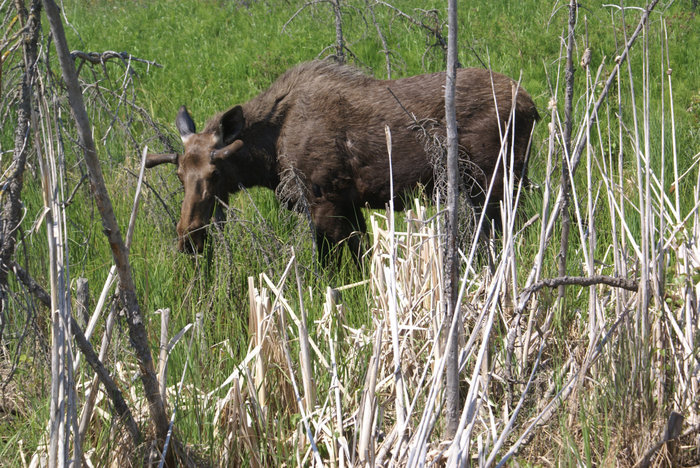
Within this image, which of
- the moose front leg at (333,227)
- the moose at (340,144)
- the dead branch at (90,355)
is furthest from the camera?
the moose front leg at (333,227)

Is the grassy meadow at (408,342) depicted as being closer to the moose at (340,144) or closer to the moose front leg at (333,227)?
the moose front leg at (333,227)

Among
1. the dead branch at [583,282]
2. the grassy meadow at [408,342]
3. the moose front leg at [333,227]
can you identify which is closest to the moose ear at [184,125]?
the grassy meadow at [408,342]

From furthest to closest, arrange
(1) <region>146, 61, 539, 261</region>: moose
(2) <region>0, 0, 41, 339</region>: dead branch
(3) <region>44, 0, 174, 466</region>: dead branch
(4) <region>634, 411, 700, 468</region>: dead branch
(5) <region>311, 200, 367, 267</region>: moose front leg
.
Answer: (5) <region>311, 200, 367, 267</region>: moose front leg → (1) <region>146, 61, 539, 261</region>: moose → (2) <region>0, 0, 41, 339</region>: dead branch → (4) <region>634, 411, 700, 468</region>: dead branch → (3) <region>44, 0, 174, 466</region>: dead branch

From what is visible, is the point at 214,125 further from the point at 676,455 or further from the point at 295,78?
the point at 676,455

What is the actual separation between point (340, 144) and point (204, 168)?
3.56 feet

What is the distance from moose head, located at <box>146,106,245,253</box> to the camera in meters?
5.53

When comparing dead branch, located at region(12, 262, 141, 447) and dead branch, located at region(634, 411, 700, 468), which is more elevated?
dead branch, located at region(12, 262, 141, 447)

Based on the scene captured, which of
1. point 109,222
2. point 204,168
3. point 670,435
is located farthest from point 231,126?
point 670,435

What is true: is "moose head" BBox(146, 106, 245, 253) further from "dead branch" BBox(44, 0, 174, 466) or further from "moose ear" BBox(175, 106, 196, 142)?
"dead branch" BBox(44, 0, 174, 466)

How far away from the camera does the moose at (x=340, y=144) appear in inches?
227

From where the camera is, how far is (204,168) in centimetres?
574

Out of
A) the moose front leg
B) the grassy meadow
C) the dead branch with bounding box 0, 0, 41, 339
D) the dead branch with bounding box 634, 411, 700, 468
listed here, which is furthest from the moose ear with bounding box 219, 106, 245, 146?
the dead branch with bounding box 634, 411, 700, 468

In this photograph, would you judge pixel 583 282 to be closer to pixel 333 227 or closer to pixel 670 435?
pixel 670 435

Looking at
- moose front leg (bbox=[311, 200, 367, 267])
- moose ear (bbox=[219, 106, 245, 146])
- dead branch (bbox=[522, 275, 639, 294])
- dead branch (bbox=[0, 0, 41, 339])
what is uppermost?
dead branch (bbox=[0, 0, 41, 339])
